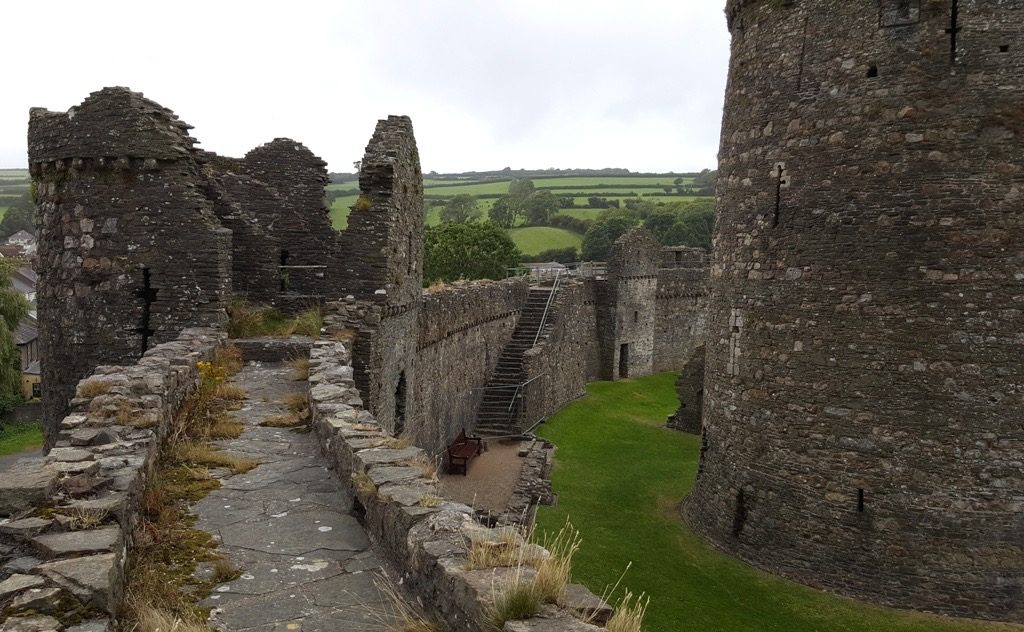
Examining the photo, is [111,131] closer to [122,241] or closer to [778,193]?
[122,241]

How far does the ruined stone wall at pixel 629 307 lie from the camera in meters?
33.7

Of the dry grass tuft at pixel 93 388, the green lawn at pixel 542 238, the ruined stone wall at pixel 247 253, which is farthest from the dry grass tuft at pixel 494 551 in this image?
the green lawn at pixel 542 238

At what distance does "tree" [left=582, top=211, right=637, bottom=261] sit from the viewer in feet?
253

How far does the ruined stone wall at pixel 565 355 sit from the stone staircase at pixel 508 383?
1.38ft

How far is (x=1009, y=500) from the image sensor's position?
10688mm

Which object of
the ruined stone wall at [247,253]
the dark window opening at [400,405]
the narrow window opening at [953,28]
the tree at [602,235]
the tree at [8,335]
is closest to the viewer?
the narrow window opening at [953,28]

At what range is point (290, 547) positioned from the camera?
16.9ft

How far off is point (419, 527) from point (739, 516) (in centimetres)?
968

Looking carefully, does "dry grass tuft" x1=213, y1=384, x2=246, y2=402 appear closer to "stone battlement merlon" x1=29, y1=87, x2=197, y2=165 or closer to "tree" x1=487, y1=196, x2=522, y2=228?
"stone battlement merlon" x1=29, y1=87, x2=197, y2=165

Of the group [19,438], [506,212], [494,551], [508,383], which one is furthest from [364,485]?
[506,212]

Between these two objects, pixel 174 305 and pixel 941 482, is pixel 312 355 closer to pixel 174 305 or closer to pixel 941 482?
pixel 174 305

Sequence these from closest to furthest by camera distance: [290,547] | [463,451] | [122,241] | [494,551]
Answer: [494,551] < [290,547] < [122,241] < [463,451]

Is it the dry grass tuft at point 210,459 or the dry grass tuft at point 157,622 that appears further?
the dry grass tuft at point 210,459

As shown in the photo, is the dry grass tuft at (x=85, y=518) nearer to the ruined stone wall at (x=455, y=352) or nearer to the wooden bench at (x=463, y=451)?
the ruined stone wall at (x=455, y=352)
